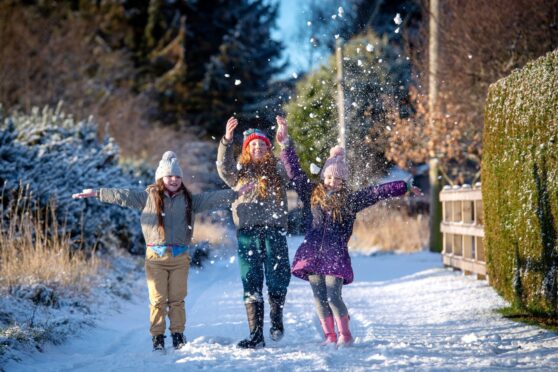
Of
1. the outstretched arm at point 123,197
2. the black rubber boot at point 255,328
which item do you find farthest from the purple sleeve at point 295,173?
the outstretched arm at point 123,197

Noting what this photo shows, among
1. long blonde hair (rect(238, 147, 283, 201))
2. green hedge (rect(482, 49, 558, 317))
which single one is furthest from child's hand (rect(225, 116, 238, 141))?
green hedge (rect(482, 49, 558, 317))

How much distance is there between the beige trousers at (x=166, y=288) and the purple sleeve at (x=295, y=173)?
1.21 metres

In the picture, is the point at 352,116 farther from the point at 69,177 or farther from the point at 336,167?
the point at 69,177

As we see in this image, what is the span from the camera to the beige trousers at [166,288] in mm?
5832

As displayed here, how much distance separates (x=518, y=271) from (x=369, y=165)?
13.1ft

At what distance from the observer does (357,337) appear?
5.97 metres

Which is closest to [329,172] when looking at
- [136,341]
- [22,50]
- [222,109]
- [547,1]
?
[136,341]

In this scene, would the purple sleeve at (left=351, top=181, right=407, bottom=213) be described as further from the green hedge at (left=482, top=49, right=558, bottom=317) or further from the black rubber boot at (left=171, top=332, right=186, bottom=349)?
the black rubber boot at (left=171, top=332, right=186, bottom=349)

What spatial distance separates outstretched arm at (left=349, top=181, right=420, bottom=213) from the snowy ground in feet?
3.84

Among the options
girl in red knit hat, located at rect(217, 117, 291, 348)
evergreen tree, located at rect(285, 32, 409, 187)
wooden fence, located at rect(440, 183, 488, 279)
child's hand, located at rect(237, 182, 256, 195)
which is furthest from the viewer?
evergreen tree, located at rect(285, 32, 409, 187)

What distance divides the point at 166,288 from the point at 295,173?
1.53 meters

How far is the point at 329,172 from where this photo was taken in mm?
6004

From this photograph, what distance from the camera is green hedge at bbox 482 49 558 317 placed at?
247 inches

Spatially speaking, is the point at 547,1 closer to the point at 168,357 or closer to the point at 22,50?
the point at 168,357
